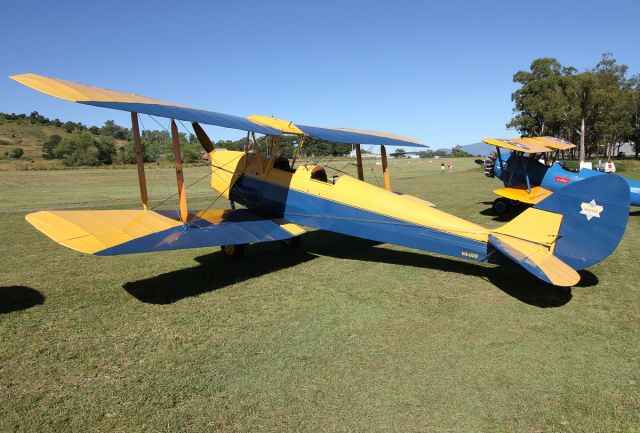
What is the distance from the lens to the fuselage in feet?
19.1

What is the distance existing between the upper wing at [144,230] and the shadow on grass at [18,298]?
3.15ft

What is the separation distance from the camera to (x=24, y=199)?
57.5 ft

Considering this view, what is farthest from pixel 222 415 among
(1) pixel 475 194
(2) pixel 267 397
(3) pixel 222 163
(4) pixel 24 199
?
(4) pixel 24 199

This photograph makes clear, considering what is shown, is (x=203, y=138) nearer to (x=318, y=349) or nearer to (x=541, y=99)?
(x=318, y=349)

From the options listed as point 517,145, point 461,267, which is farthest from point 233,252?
point 517,145

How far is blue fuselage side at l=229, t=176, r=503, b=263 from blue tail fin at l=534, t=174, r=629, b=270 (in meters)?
0.91

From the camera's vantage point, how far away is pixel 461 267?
6.40 m

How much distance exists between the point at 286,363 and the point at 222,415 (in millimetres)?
840

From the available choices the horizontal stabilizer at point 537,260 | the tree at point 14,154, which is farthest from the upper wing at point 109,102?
the tree at point 14,154

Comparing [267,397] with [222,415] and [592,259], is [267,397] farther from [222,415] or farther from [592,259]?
[592,259]

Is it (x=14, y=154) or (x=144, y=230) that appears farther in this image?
(x=14, y=154)

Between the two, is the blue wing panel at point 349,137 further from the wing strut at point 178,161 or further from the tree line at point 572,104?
the tree line at point 572,104

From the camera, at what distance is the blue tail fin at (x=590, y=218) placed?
4.51 m

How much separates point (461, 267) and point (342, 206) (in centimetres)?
226
